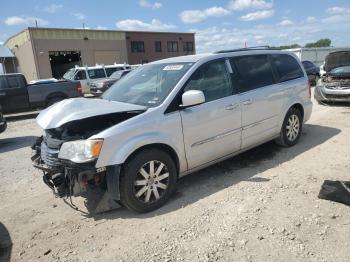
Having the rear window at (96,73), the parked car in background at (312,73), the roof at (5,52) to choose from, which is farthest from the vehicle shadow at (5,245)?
the roof at (5,52)

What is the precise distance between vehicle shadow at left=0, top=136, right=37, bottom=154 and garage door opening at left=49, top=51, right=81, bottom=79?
32354mm

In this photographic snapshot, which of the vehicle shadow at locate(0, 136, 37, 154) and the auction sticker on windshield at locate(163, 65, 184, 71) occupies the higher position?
the auction sticker on windshield at locate(163, 65, 184, 71)

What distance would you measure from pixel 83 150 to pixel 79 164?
0.15 meters

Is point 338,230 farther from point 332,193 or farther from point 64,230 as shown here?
point 64,230

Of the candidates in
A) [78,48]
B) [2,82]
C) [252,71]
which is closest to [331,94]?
[252,71]

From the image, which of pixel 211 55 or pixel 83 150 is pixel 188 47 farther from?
pixel 83 150

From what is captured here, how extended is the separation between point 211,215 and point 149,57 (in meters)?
45.0

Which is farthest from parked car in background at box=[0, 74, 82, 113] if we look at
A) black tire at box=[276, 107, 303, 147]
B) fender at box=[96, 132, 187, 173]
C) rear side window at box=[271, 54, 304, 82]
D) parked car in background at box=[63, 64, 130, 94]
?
fender at box=[96, 132, 187, 173]

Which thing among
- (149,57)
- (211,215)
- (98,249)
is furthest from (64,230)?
(149,57)

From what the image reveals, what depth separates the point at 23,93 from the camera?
43.8ft

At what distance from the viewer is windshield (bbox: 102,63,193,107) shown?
14.1 ft

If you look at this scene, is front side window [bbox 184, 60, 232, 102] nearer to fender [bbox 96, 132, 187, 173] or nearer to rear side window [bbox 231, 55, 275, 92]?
rear side window [bbox 231, 55, 275, 92]

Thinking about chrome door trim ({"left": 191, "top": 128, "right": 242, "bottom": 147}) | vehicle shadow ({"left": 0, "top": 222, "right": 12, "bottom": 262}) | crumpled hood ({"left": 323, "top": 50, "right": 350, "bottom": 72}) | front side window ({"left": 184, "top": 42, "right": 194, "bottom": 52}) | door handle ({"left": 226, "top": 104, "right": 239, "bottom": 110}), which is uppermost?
front side window ({"left": 184, "top": 42, "right": 194, "bottom": 52})

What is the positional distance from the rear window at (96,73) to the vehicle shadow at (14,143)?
1195cm
